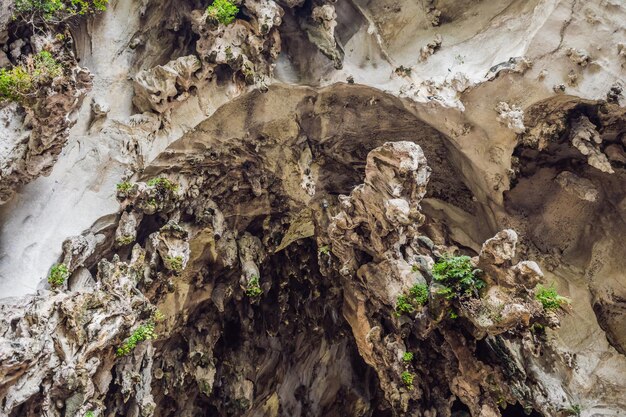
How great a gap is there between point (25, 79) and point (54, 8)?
1.91m

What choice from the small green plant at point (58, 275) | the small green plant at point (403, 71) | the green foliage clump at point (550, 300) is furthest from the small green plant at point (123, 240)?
the green foliage clump at point (550, 300)

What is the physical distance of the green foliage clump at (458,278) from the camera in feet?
24.7

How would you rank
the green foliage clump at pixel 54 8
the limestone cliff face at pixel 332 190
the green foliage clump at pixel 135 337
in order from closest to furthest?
the limestone cliff face at pixel 332 190 < the green foliage clump at pixel 135 337 < the green foliage clump at pixel 54 8

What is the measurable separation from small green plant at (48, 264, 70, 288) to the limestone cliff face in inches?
2.0

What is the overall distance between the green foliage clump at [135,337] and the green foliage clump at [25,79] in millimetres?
3861

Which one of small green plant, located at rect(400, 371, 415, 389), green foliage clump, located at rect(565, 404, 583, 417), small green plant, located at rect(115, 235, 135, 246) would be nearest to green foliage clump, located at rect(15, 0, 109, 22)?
small green plant, located at rect(115, 235, 135, 246)

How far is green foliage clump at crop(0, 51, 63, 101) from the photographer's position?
681 centimetres

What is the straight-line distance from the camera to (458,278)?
7668 millimetres

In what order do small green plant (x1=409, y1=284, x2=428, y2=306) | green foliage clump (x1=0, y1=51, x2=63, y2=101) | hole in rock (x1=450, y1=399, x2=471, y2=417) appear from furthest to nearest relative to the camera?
hole in rock (x1=450, y1=399, x2=471, y2=417)
small green plant (x1=409, y1=284, x2=428, y2=306)
green foliage clump (x1=0, y1=51, x2=63, y2=101)

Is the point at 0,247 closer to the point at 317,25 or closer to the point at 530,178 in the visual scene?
the point at 317,25

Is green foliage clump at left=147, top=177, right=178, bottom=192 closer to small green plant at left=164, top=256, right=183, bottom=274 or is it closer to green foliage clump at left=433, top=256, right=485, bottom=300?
small green plant at left=164, top=256, right=183, bottom=274

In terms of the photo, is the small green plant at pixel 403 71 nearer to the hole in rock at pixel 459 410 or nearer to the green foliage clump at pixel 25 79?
the green foliage clump at pixel 25 79

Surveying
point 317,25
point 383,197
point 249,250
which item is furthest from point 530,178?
point 249,250

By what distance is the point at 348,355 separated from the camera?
1470 centimetres
